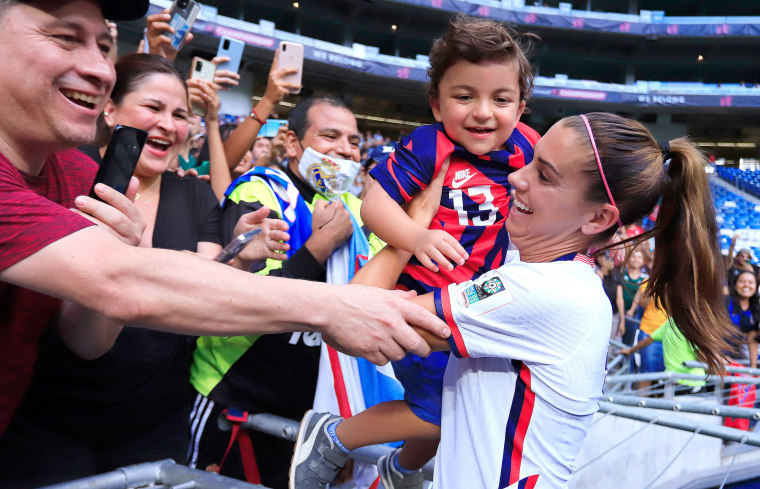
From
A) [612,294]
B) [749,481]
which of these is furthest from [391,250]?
[612,294]

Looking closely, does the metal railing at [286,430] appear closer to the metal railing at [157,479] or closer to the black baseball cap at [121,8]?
the metal railing at [157,479]

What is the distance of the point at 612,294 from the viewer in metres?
7.45

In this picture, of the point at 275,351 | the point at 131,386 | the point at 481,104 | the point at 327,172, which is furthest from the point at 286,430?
the point at 481,104

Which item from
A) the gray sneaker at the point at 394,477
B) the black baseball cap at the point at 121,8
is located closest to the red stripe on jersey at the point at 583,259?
the gray sneaker at the point at 394,477

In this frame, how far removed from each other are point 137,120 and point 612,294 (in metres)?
6.70

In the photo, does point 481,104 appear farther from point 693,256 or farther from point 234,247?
point 234,247

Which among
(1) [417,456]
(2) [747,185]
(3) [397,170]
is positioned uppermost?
(2) [747,185]

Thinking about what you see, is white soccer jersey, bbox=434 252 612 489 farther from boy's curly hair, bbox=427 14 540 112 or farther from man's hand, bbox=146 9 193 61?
man's hand, bbox=146 9 193 61

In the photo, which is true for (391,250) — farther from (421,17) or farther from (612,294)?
(421,17)

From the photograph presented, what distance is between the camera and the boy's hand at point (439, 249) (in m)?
1.43

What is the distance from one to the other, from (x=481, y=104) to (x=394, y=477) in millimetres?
1122

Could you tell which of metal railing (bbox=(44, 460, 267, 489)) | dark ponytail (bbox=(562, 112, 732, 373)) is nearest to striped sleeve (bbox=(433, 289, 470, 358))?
dark ponytail (bbox=(562, 112, 732, 373))

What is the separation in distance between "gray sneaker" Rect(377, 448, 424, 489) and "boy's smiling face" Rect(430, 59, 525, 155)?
37.5 inches

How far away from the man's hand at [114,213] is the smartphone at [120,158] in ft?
0.14
